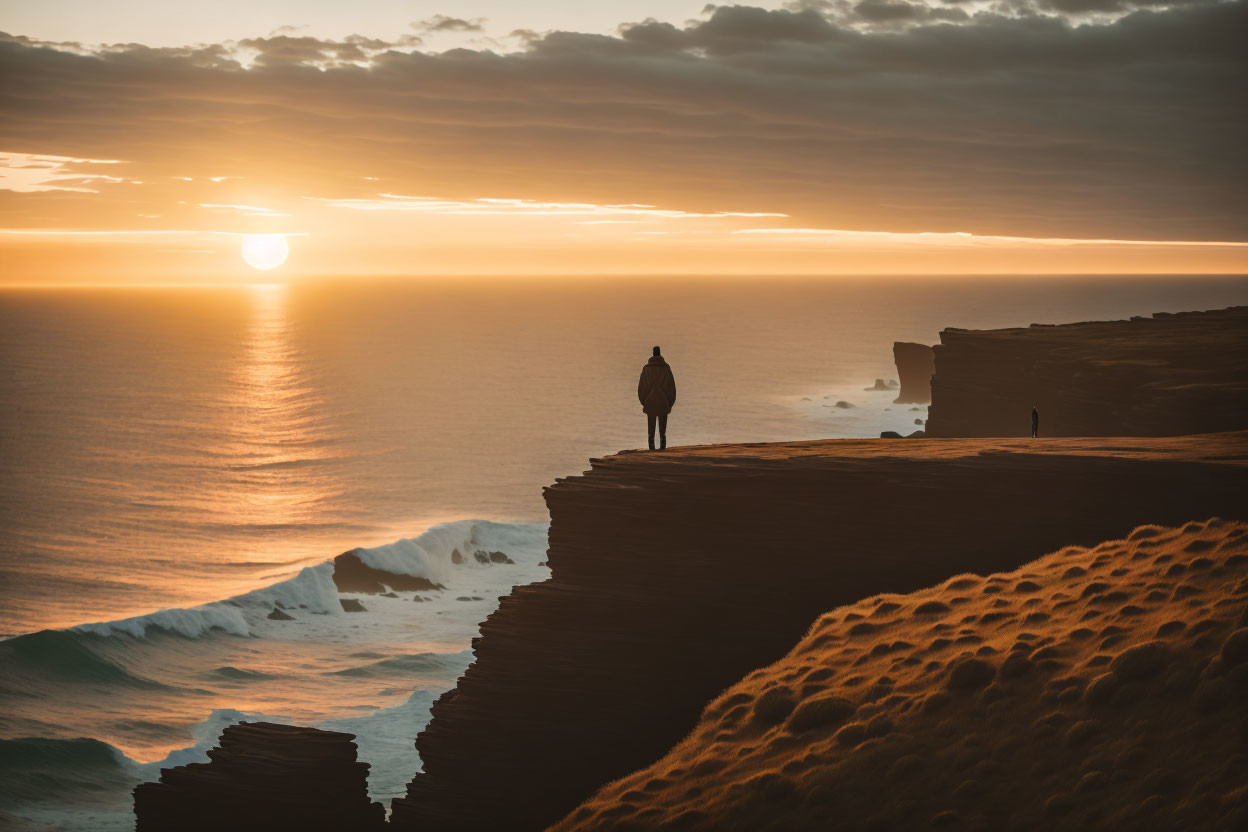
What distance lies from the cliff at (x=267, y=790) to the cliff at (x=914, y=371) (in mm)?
107444

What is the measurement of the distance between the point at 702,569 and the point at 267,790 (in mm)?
10998

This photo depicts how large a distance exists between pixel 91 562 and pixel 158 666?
20822 millimetres

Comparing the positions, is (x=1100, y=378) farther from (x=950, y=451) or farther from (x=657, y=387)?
(x=657, y=387)

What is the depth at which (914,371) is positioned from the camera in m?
128

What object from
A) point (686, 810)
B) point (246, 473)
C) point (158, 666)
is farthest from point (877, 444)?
point (246, 473)

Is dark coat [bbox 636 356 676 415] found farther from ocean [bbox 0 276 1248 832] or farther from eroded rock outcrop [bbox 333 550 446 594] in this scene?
eroded rock outcrop [bbox 333 550 446 594]

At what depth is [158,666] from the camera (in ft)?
186

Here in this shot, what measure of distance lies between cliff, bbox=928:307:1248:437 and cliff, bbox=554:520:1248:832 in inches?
738

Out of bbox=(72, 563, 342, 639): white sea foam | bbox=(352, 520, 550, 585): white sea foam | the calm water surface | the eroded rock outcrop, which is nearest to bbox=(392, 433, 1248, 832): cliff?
bbox=(72, 563, 342, 639): white sea foam

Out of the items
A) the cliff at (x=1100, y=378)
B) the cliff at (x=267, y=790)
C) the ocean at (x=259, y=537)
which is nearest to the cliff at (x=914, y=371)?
the ocean at (x=259, y=537)

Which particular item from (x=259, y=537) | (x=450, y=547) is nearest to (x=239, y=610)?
(x=450, y=547)

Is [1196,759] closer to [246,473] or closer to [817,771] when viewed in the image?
[817,771]

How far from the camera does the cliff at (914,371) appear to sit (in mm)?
126250

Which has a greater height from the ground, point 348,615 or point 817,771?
point 817,771
